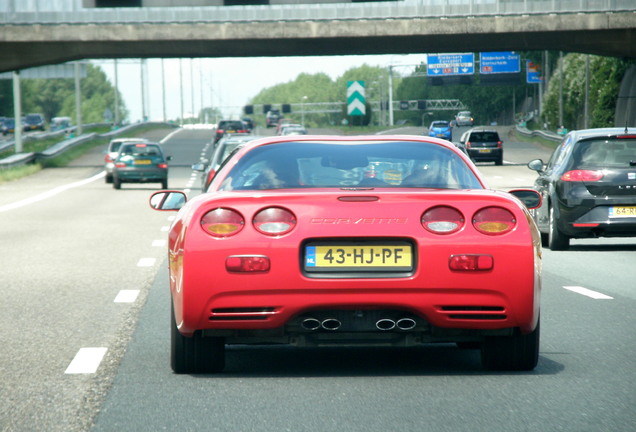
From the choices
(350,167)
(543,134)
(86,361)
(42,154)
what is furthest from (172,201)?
(543,134)

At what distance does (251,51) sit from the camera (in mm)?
50969

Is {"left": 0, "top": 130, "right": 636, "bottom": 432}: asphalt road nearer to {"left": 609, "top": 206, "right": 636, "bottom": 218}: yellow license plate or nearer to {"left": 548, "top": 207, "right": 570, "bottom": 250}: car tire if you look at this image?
{"left": 609, "top": 206, "right": 636, "bottom": 218}: yellow license plate

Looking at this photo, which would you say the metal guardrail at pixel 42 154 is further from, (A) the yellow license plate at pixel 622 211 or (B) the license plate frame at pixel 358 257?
(B) the license plate frame at pixel 358 257

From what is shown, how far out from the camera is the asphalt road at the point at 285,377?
5750 millimetres

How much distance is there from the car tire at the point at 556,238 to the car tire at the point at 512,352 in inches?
357

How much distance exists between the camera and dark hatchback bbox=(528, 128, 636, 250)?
50.2 feet

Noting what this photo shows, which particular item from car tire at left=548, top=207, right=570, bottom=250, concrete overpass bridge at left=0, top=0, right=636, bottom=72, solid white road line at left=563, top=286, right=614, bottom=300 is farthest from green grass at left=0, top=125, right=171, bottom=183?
solid white road line at left=563, top=286, right=614, bottom=300

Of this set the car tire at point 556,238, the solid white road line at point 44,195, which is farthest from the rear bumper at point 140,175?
the car tire at point 556,238

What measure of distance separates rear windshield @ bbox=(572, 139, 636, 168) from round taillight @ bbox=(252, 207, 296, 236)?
31.2 feet

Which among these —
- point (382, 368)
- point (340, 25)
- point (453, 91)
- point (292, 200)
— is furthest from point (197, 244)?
point (453, 91)

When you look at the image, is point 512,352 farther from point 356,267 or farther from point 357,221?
point 357,221

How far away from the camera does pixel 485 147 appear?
188 ft

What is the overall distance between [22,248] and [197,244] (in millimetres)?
10524

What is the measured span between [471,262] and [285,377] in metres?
1.18
